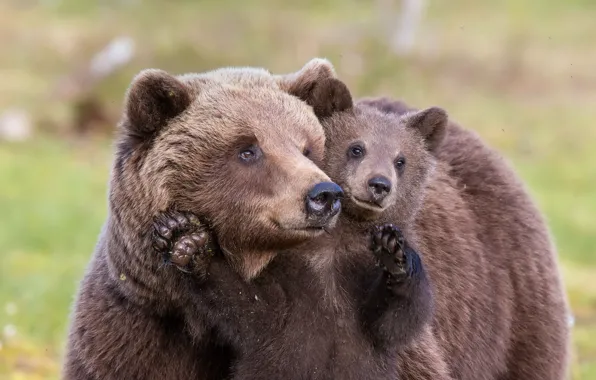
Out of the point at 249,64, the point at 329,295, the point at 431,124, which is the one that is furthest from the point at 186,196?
the point at 249,64

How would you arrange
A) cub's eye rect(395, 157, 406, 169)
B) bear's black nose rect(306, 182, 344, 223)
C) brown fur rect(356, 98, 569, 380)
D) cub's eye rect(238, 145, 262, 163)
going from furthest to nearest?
brown fur rect(356, 98, 569, 380)
cub's eye rect(395, 157, 406, 169)
cub's eye rect(238, 145, 262, 163)
bear's black nose rect(306, 182, 344, 223)

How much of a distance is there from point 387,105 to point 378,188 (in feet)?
5.02

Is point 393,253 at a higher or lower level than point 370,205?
lower

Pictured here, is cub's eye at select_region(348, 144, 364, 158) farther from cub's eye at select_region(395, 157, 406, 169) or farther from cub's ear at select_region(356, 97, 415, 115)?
cub's ear at select_region(356, 97, 415, 115)

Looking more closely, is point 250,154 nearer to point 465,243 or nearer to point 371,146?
point 371,146

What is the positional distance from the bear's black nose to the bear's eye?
123 centimetres

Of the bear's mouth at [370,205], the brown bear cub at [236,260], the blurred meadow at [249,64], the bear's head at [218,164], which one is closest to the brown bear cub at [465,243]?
the bear's mouth at [370,205]

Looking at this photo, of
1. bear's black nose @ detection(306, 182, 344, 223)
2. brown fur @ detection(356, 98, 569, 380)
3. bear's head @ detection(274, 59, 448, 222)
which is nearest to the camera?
bear's black nose @ detection(306, 182, 344, 223)

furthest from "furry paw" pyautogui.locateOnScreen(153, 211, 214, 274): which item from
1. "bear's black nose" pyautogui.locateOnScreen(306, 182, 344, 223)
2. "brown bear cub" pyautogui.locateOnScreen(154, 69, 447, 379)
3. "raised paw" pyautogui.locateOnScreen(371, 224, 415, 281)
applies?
"raised paw" pyautogui.locateOnScreen(371, 224, 415, 281)

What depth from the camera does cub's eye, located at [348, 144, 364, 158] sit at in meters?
5.38

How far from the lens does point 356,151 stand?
5.39 meters

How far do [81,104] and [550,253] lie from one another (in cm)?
1721

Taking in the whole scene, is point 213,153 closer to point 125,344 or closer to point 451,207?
point 125,344

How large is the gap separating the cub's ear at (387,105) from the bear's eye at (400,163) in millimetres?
655
